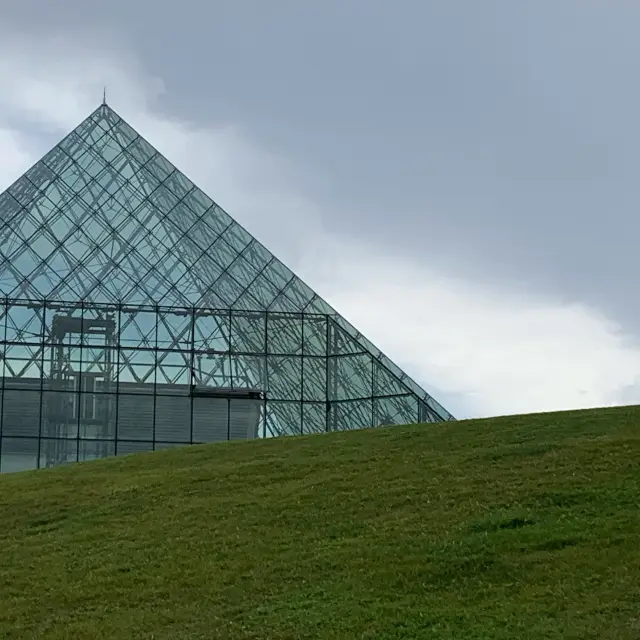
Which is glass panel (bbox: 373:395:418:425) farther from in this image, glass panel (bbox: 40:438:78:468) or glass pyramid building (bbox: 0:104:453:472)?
glass panel (bbox: 40:438:78:468)

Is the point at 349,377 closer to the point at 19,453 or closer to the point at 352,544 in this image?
A: the point at 19,453

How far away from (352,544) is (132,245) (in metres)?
22.1

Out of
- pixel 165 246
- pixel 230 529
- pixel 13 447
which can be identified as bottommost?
pixel 230 529

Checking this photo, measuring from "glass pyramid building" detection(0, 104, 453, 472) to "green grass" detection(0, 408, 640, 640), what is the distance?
11514mm

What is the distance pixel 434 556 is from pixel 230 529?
11.2 feet

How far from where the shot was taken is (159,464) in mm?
21703

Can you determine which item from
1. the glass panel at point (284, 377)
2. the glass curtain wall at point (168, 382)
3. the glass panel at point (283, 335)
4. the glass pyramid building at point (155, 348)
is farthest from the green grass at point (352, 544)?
the glass panel at point (283, 335)

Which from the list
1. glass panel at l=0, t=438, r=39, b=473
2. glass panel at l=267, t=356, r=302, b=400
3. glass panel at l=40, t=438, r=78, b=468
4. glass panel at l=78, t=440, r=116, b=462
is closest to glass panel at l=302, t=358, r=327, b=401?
glass panel at l=267, t=356, r=302, b=400

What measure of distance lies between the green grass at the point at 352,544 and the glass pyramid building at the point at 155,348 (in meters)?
11.5

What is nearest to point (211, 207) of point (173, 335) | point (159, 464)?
point (173, 335)

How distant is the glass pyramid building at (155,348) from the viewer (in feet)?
104

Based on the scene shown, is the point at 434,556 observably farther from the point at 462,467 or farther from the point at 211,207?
the point at 211,207

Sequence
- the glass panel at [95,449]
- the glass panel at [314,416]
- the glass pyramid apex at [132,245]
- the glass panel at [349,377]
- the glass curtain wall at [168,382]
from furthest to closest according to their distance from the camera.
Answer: the glass panel at [349,377] → the glass pyramid apex at [132,245] → the glass panel at [314,416] → the glass curtain wall at [168,382] → the glass panel at [95,449]

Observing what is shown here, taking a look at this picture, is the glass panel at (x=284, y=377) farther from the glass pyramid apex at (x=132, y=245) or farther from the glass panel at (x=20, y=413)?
the glass panel at (x=20, y=413)
